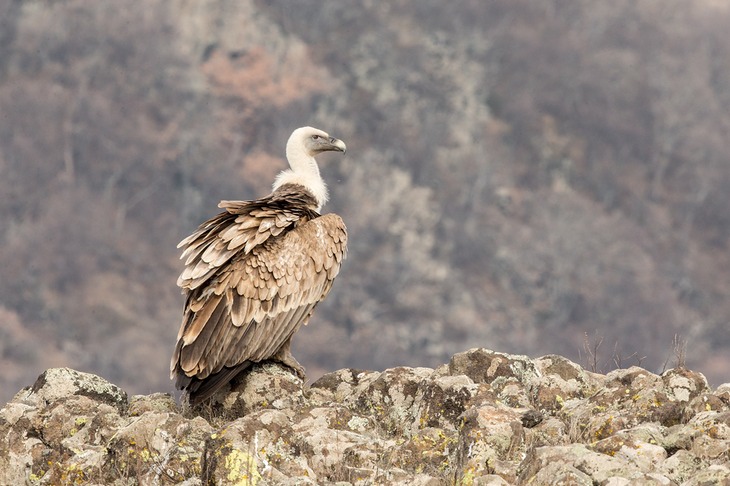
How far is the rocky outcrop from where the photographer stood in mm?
10703

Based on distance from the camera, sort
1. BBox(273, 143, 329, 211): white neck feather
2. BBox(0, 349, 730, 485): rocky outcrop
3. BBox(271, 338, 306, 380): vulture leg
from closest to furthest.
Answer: BBox(0, 349, 730, 485): rocky outcrop → BBox(271, 338, 306, 380): vulture leg → BBox(273, 143, 329, 211): white neck feather

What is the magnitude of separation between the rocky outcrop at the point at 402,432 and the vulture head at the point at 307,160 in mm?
3447

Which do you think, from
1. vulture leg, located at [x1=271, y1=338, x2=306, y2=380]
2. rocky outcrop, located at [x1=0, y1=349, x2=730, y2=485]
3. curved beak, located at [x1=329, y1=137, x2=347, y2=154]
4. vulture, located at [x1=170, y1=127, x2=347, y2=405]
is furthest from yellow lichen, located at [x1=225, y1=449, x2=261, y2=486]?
curved beak, located at [x1=329, y1=137, x2=347, y2=154]

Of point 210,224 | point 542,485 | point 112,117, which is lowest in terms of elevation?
point 542,485

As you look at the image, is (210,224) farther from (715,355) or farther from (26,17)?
(26,17)

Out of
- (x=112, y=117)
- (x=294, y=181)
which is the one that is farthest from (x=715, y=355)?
(x=294, y=181)

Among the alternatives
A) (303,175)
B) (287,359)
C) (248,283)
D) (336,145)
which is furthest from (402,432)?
(336,145)

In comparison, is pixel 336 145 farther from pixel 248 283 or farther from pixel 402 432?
pixel 402 432

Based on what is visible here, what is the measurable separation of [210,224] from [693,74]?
492ft

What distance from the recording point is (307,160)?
58.3 ft

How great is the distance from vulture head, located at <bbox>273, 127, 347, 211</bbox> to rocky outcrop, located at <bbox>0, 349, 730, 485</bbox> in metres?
3.45

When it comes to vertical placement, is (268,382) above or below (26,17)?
below

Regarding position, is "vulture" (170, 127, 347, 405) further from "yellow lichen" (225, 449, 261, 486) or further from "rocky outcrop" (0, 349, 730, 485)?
"yellow lichen" (225, 449, 261, 486)

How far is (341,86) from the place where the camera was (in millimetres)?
147375
